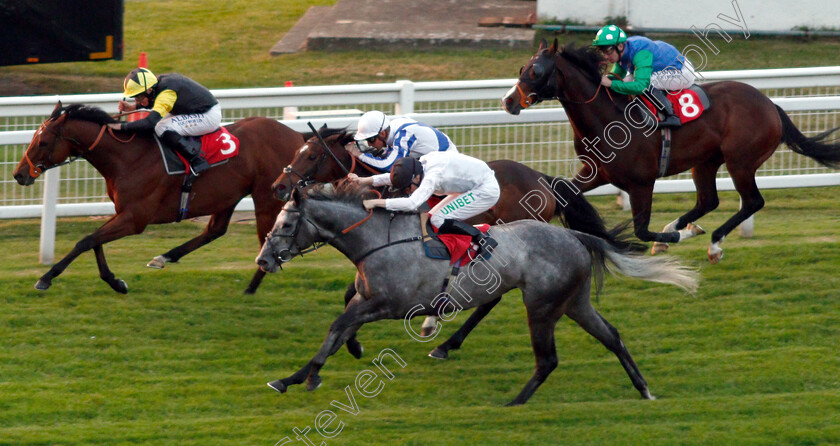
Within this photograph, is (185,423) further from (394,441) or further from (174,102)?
(174,102)

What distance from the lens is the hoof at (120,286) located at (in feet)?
24.5

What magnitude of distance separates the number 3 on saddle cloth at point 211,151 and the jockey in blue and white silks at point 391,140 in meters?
1.14

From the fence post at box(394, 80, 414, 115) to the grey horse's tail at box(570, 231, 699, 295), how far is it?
3172 millimetres

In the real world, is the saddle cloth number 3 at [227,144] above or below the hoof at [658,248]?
above

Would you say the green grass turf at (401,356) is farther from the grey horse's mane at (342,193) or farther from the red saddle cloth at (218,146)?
the grey horse's mane at (342,193)

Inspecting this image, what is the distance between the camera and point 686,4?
48.0 feet

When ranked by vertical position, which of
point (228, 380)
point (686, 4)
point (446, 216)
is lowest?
point (228, 380)

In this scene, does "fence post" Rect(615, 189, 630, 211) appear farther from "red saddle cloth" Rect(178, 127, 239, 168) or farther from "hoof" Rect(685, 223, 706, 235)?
"red saddle cloth" Rect(178, 127, 239, 168)

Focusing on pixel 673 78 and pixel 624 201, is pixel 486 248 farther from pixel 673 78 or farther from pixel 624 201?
pixel 624 201

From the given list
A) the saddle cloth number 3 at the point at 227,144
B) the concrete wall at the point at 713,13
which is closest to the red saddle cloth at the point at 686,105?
the saddle cloth number 3 at the point at 227,144

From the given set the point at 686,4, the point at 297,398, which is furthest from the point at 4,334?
the point at 686,4

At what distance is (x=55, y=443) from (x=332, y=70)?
963cm

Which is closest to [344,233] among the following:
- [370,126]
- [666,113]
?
[370,126]

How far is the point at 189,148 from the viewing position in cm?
744
